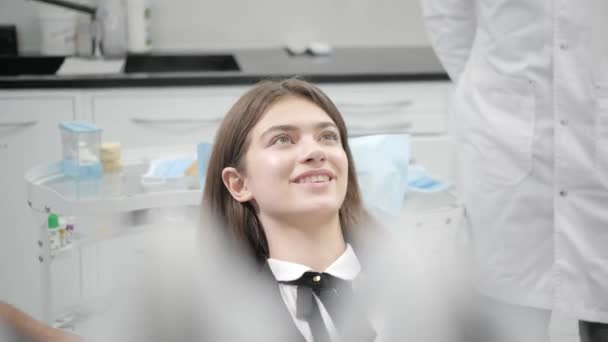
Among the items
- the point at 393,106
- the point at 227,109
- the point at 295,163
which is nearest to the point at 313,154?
the point at 295,163

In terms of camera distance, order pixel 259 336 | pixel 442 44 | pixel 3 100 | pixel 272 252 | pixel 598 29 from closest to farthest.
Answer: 1. pixel 259 336
2. pixel 272 252
3. pixel 598 29
4. pixel 442 44
5. pixel 3 100

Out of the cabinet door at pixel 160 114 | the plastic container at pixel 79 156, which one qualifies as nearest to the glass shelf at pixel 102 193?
the plastic container at pixel 79 156

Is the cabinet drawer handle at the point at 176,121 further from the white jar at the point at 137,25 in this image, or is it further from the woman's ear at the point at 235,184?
the woman's ear at the point at 235,184

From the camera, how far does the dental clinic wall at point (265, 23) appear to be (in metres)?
3.33

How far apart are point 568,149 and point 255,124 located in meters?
0.61

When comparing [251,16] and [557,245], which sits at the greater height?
[251,16]

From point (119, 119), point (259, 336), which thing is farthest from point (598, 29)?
point (119, 119)

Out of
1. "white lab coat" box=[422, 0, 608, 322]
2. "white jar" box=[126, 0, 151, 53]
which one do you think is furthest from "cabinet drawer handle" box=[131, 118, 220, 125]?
"white lab coat" box=[422, 0, 608, 322]

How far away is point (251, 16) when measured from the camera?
3404mm

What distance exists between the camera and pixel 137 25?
322cm

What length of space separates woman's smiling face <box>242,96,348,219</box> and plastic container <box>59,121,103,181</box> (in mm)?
612

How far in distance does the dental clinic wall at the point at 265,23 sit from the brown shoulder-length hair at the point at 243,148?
73.0 inches

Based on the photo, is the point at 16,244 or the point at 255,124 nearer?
the point at 255,124

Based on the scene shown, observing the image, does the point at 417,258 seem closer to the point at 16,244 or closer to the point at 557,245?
the point at 557,245
